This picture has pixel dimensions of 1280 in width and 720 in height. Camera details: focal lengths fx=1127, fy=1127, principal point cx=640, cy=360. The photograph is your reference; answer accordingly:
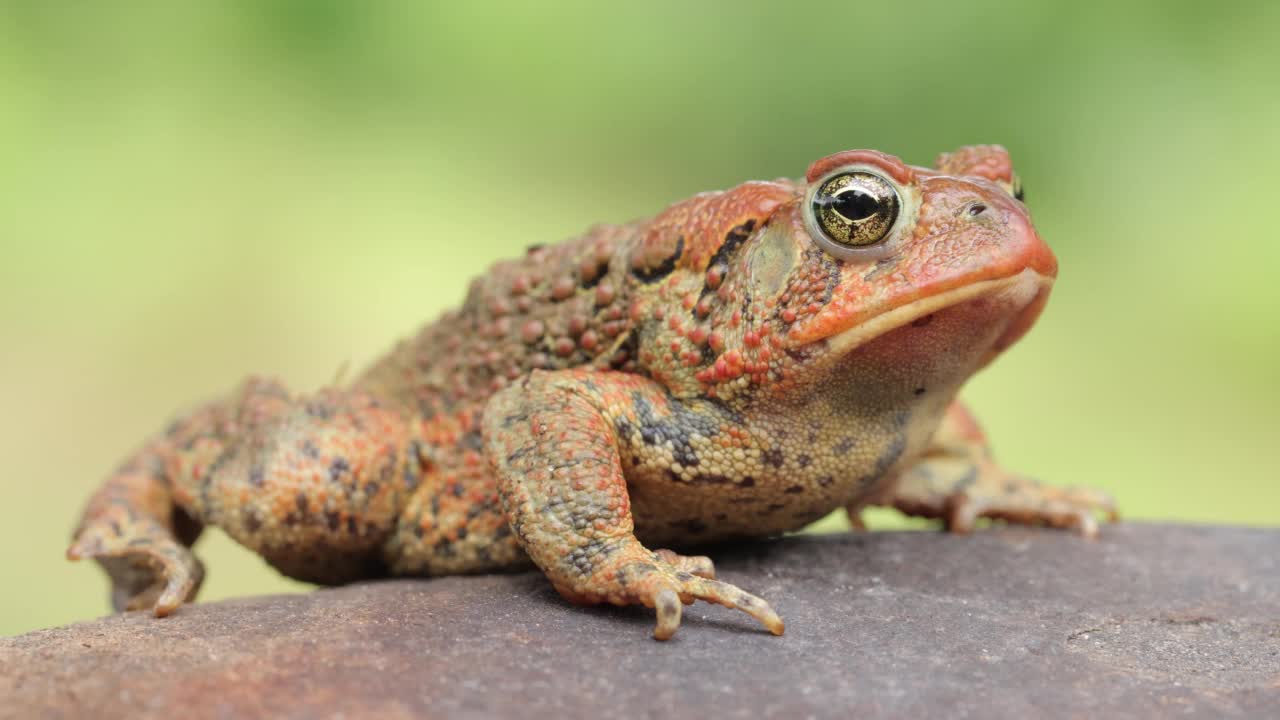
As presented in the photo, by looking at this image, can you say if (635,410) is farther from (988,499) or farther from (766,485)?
(988,499)

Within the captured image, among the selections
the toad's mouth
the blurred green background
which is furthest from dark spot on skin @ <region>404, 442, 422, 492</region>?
the blurred green background

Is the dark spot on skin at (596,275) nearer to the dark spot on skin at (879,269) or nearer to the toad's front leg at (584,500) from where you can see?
the toad's front leg at (584,500)

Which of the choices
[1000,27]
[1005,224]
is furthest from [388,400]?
[1000,27]

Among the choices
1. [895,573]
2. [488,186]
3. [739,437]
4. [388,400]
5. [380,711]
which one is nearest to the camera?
[380,711]

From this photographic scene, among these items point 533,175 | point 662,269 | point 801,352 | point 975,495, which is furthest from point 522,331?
point 533,175

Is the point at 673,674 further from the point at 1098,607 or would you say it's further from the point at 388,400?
the point at 388,400

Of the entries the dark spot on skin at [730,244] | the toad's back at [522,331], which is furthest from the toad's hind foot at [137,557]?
the dark spot on skin at [730,244]
